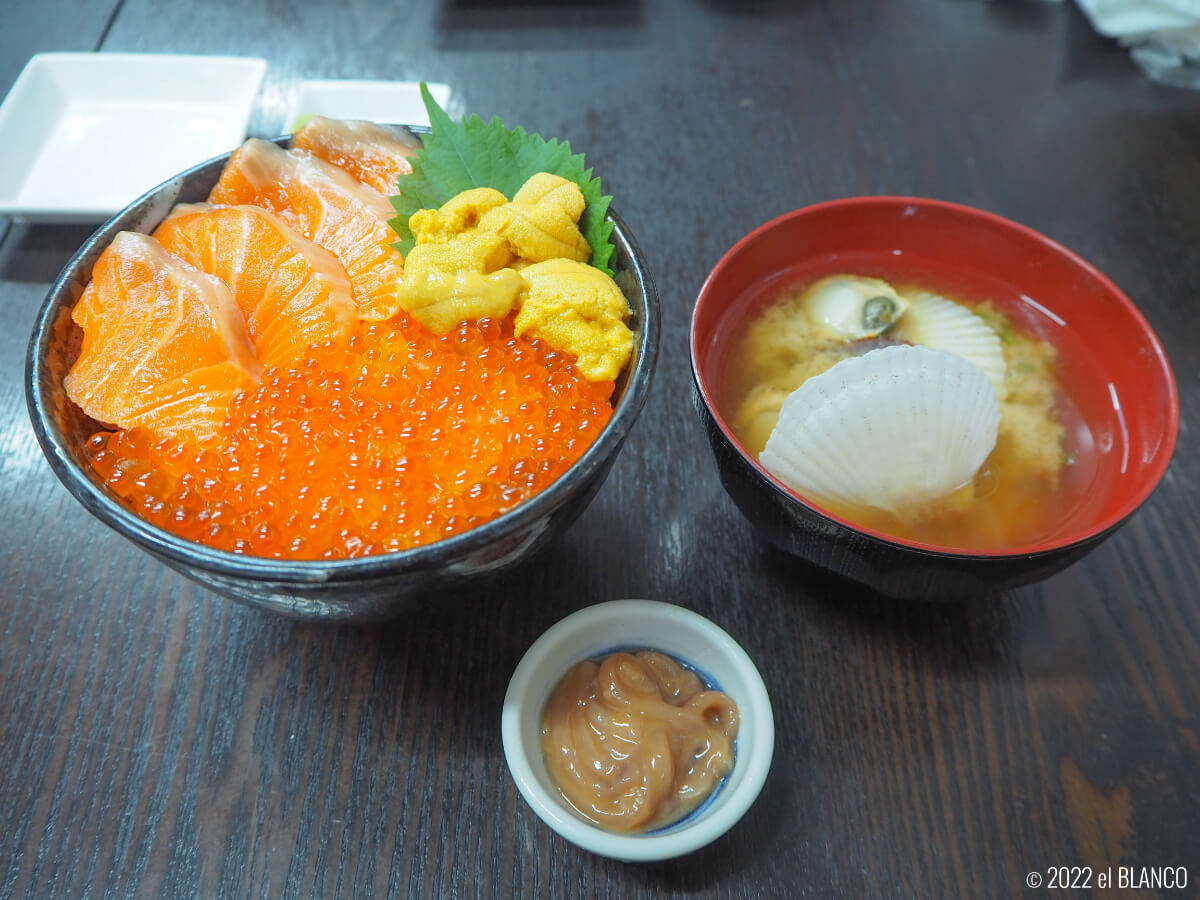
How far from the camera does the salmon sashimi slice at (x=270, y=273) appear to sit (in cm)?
98

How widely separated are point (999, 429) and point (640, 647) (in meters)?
0.63

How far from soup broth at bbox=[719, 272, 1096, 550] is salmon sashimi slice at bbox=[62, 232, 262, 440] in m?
0.68

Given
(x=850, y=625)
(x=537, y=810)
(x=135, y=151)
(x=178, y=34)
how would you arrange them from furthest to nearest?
Answer: (x=178, y=34), (x=135, y=151), (x=850, y=625), (x=537, y=810)

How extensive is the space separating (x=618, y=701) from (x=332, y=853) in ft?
1.21

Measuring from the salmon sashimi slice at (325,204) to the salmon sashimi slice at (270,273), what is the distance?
35 millimetres

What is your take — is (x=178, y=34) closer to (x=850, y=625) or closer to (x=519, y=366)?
(x=519, y=366)

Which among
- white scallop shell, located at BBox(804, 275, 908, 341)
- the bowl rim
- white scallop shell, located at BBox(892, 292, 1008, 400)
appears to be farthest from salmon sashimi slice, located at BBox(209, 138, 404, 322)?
white scallop shell, located at BBox(892, 292, 1008, 400)

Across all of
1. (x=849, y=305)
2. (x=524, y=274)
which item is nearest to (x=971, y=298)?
(x=849, y=305)

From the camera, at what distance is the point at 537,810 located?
2.73 feet

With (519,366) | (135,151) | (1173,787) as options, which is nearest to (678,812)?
(519,366)

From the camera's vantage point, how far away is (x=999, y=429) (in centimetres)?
118


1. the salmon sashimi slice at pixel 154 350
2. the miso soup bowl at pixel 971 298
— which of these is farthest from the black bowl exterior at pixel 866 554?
the salmon sashimi slice at pixel 154 350

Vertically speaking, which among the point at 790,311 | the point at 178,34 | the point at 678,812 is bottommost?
the point at 678,812

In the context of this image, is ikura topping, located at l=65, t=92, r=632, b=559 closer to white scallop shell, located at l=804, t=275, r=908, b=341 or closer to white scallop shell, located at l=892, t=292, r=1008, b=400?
white scallop shell, located at l=804, t=275, r=908, b=341
